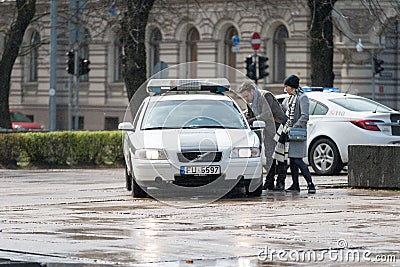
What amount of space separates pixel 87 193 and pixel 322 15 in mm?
12759

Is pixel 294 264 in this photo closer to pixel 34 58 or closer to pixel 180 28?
pixel 180 28

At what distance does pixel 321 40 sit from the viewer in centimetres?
2917

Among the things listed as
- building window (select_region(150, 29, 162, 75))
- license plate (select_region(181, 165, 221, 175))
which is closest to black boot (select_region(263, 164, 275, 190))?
license plate (select_region(181, 165, 221, 175))

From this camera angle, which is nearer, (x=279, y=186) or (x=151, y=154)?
(x=151, y=154)

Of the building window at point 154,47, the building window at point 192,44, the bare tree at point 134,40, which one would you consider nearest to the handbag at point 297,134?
the bare tree at point 134,40

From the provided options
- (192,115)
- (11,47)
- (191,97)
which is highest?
(11,47)

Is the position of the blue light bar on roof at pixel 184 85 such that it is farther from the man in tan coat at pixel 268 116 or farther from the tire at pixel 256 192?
the tire at pixel 256 192

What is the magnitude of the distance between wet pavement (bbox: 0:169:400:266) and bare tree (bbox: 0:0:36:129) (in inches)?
589

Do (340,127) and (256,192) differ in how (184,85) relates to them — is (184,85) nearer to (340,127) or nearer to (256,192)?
(256,192)

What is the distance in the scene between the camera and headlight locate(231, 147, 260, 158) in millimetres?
16234

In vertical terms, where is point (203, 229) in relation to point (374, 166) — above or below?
below

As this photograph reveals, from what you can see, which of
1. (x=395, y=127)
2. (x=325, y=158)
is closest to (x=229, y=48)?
(x=325, y=158)
